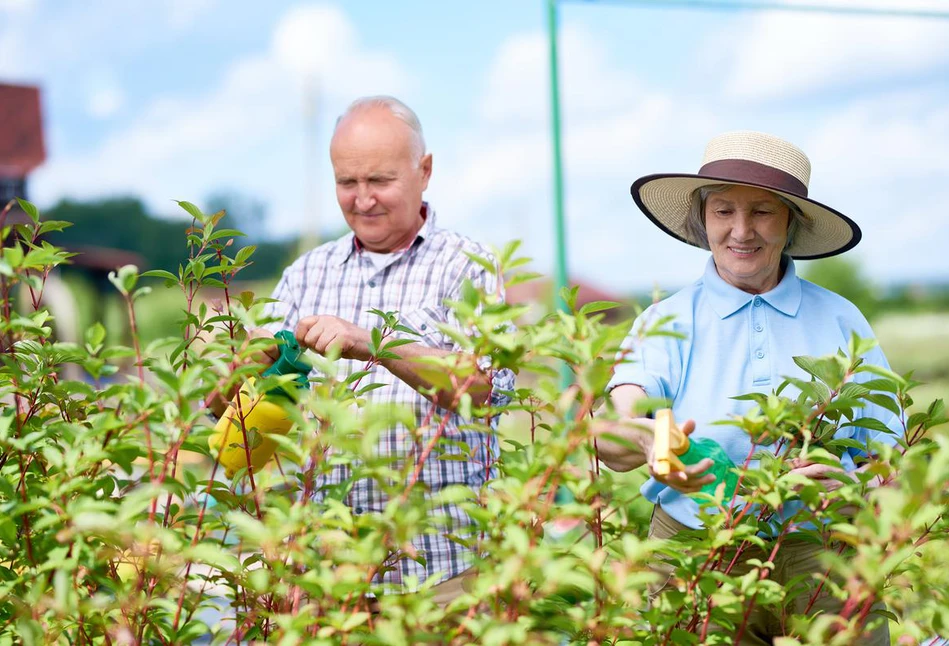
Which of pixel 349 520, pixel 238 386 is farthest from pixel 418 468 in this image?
pixel 238 386

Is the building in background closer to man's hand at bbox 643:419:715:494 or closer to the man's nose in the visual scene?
the man's nose

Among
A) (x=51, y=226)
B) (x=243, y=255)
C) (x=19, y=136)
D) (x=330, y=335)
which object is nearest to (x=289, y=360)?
(x=330, y=335)

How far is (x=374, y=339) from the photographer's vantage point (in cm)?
192

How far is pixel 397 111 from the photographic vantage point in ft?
9.62

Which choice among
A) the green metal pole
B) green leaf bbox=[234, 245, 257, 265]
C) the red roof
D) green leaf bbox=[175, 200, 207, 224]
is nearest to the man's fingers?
green leaf bbox=[234, 245, 257, 265]

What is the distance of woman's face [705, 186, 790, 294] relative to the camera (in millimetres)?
2471

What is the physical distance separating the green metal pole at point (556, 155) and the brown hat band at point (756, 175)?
3858 millimetres

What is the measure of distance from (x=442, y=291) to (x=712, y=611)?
127 cm

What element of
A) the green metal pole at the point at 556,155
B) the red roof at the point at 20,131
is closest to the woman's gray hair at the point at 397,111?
the green metal pole at the point at 556,155

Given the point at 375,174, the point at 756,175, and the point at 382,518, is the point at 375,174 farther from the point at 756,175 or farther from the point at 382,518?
the point at 382,518

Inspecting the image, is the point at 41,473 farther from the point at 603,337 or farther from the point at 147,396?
the point at 603,337

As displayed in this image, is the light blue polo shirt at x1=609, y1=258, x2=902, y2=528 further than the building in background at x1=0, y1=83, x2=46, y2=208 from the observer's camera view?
No

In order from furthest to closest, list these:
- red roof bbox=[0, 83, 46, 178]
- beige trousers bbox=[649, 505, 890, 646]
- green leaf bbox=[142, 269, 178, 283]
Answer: red roof bbox=[0, 83, 46, 178]
beige trousers bbox=[649, 505, 890, 646]
green leaf bbox=[142, 269, 178, 283]

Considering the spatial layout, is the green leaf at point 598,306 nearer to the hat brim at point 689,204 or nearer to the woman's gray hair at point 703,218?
the hat brim at point 689,204
